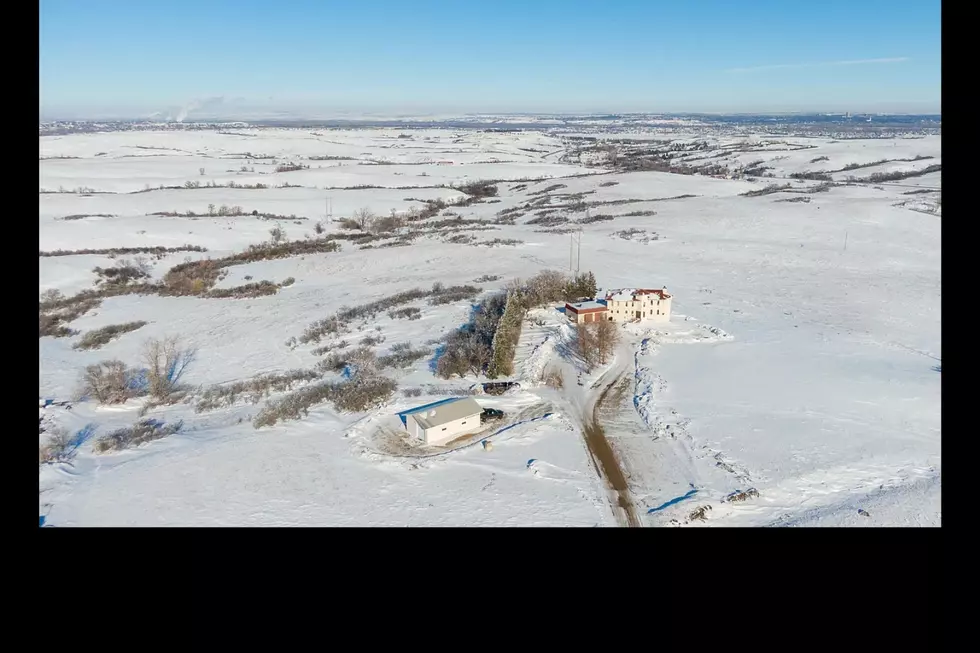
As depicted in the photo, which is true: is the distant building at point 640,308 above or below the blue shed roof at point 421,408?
above

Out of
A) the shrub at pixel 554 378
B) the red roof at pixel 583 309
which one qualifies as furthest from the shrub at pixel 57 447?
the red roof at pixel 583 309

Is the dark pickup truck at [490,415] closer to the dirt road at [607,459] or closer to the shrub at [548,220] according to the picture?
the dirt road at [607,459]

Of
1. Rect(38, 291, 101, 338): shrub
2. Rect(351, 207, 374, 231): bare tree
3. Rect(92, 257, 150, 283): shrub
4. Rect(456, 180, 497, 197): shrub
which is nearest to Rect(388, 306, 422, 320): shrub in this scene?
Rect(38, 291, 101, 338): shrub

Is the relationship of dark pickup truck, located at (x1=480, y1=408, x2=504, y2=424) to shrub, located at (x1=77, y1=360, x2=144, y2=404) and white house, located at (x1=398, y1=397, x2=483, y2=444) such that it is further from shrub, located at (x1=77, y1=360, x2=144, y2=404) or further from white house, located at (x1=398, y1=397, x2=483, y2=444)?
shrub, located at (x1=77, y1=360, x2=144, y2=404)

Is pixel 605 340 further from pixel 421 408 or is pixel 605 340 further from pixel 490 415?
pixel 421 408
